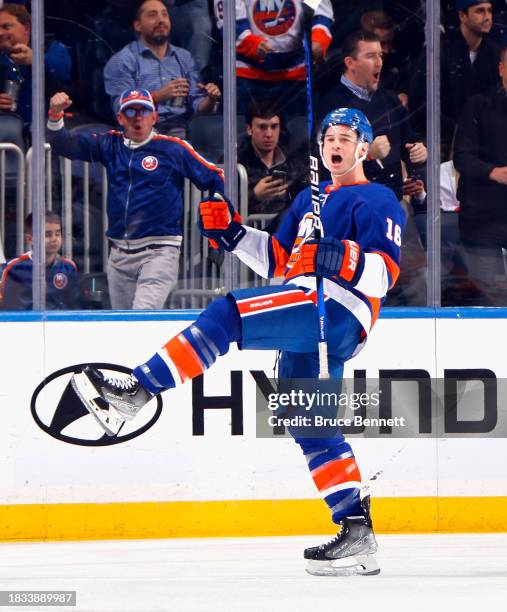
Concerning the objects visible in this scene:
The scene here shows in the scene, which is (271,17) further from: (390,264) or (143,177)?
(390,264)

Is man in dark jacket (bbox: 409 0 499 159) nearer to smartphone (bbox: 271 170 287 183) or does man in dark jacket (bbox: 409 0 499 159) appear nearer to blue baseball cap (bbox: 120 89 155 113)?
smartphone (bbox: 271 170 287 183)

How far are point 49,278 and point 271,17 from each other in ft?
4.80

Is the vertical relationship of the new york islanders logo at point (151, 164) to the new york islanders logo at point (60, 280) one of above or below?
above

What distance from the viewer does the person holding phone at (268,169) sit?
18.6ft

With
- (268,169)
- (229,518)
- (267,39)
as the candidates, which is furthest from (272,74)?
(229,518)

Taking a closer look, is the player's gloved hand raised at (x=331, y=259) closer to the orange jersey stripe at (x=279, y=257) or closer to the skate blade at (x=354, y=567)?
the orange jersey stripe at (x=279, y=257)

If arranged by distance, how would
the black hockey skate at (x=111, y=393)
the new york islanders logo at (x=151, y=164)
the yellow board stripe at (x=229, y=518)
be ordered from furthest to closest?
the new york islanders logo at (x=151, y=164) < the yellow board stripe at (x=229, y=518) < the black hockey skate at (x=111, y=393)

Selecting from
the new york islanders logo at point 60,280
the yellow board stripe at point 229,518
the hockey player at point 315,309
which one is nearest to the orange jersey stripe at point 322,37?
the hockey player at point 315,309

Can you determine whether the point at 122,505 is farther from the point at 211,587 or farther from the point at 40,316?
the point at 211,587

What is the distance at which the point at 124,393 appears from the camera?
4145mm

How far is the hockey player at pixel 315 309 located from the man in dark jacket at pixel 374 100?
995mm

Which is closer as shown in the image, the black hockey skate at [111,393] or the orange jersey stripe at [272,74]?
the black hockey skate at [111,393]

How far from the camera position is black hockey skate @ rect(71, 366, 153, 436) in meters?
4.14

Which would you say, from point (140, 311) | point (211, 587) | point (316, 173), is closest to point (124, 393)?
point (211, 587)
